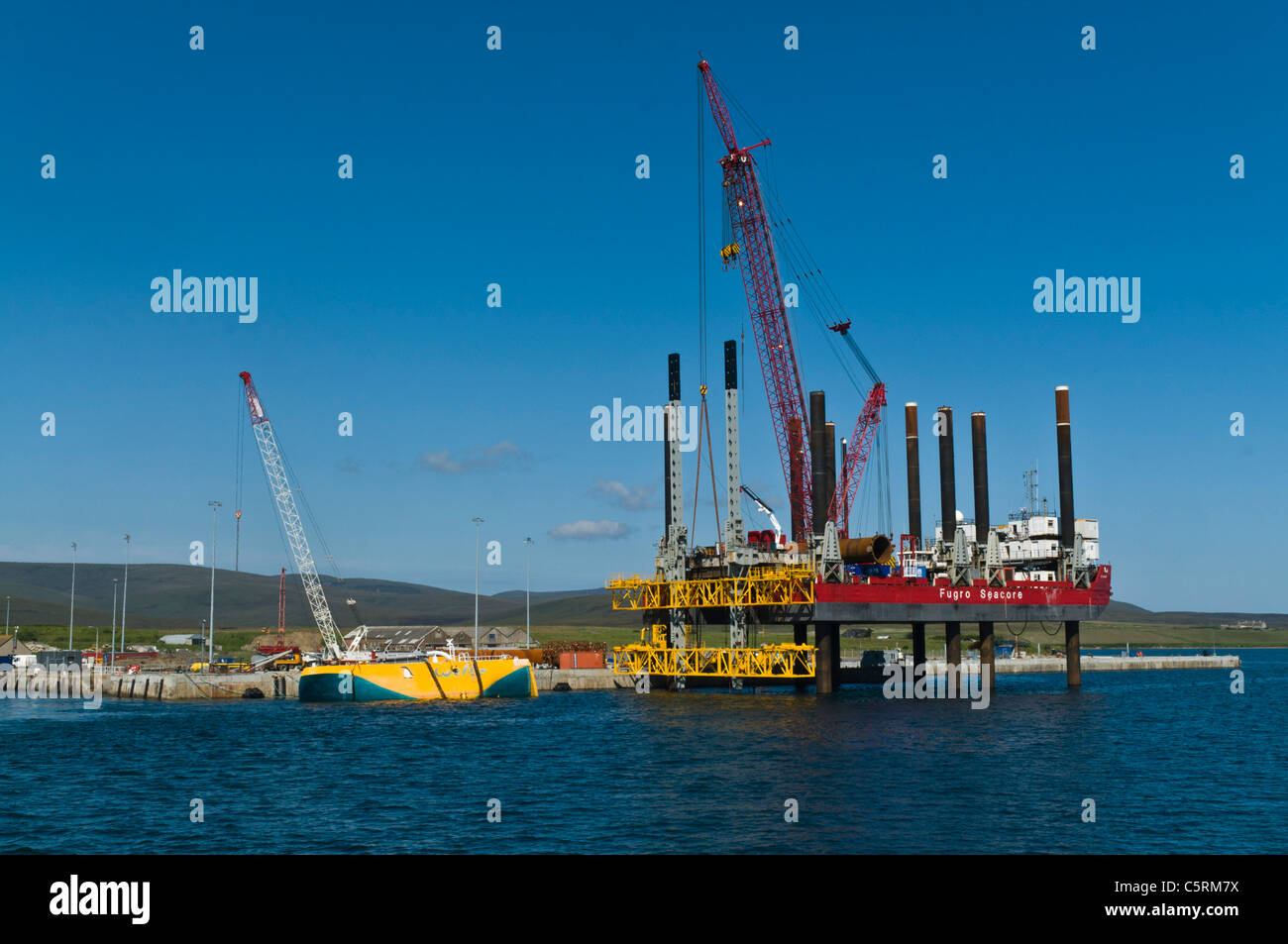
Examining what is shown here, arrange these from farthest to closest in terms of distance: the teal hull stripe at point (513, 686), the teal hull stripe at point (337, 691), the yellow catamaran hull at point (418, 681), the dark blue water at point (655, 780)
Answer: the teal hull stripe at point (513, 686) → the yellow catamaran hull at point (418, 681) → the teal hull stripe at point (337, 691) → the dark blue water at point (655, 780)

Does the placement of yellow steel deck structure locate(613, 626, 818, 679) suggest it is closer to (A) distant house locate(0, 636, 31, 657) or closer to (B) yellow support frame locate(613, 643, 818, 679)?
(B) yellow support frame locate(613, 643, 818, 679)

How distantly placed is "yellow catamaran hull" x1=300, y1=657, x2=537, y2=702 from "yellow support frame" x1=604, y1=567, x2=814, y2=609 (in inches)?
621

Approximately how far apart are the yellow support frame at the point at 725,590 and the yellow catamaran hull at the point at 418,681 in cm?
1577

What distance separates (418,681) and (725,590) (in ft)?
115

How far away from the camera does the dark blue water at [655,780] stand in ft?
129

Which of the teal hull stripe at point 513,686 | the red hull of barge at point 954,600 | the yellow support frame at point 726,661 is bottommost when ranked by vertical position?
the teal hull stripe at point 513,686

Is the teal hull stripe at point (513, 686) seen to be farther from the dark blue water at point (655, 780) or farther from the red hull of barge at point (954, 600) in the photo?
the red hull of barge at point (954, 600)

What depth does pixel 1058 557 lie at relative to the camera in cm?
12112

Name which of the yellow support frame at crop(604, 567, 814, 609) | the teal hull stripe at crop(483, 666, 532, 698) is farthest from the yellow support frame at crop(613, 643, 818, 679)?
the teal hull stripe at crop(483, 666, 532, 698)

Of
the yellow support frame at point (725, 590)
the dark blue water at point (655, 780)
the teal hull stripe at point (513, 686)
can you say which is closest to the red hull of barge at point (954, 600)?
the yellow support frame at point (725, 590)

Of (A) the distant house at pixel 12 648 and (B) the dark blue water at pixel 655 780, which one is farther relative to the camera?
(A) the distant house at pixel 12 648
